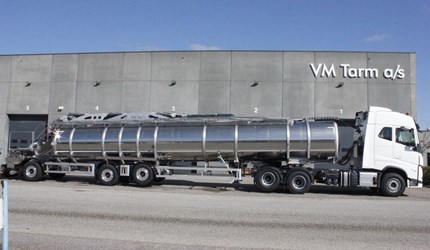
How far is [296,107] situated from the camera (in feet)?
95.6

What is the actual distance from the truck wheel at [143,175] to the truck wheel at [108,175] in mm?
902

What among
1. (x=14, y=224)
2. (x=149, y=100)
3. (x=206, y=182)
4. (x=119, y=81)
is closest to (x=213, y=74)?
(x=149, y=100)

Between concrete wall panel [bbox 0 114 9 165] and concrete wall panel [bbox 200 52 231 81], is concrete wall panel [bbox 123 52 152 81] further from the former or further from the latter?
concrete wall panel [bbox 0 114 9 165]

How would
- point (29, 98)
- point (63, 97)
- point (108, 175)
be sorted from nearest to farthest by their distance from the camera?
point (108, 175)
point (63, 97)
point (29, 98)

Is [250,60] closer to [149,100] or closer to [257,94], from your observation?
[257,94]

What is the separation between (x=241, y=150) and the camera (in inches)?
711

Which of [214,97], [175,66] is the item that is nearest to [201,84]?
[214,97]

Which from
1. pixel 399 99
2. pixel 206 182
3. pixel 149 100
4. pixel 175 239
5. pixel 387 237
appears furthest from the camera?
pixel 149 100

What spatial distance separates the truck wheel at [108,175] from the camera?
19219 millimetres

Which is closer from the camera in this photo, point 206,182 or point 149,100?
point 206,182

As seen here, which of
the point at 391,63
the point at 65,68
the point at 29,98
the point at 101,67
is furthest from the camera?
the point at 29,98

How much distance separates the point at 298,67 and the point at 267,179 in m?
14.1

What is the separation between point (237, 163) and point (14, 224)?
10.9 meters

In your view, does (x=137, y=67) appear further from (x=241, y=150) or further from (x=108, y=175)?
(x=241, y=150)
